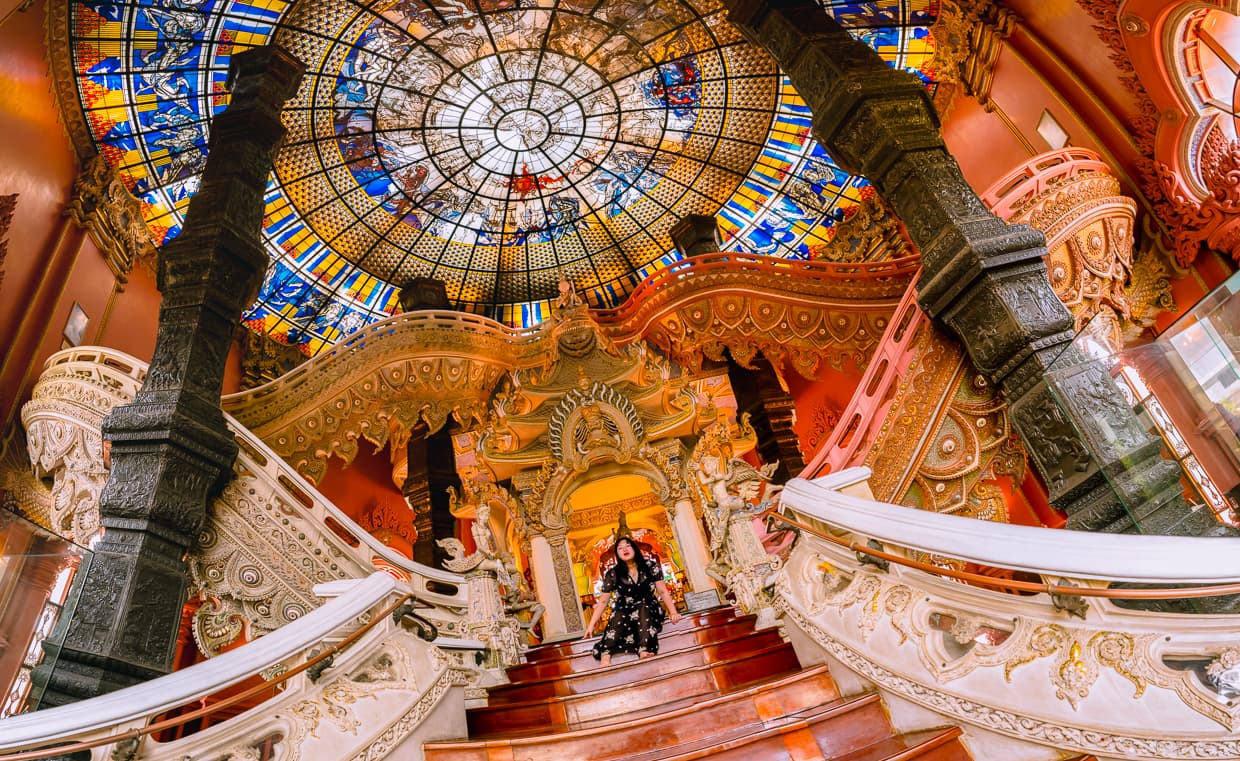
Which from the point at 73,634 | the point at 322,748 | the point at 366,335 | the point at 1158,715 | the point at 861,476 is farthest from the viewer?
the point at 366,335

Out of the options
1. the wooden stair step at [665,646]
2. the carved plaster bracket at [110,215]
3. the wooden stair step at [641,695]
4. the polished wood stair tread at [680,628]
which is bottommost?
the wooden stair step at [641,695]

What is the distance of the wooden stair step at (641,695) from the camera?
13.5ft

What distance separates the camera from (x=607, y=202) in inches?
539

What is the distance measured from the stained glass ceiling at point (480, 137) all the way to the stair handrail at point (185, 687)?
29.9 ft

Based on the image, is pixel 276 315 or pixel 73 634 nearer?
pixel 73 634

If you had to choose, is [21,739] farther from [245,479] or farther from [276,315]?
[276,315]

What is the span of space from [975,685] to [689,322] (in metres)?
8.53

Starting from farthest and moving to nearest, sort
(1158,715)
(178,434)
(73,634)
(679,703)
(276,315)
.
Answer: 1. (276,315)
2. (178,434)
3. (73,634)
4. (679,703)
5. (1158,715)

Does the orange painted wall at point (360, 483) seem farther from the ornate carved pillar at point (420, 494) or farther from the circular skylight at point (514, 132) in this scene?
the circular skylight at point (514, 132)

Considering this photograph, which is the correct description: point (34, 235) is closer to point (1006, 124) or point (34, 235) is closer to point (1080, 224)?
Result: point (1080, 224)

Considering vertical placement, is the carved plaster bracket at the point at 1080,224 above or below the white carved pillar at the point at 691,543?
above

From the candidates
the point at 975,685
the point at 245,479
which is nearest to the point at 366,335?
the point at 245,479

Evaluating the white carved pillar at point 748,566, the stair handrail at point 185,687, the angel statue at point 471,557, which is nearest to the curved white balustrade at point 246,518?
the angel statue at point 471,557

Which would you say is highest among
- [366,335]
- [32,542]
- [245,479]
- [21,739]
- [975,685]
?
[366,335]
